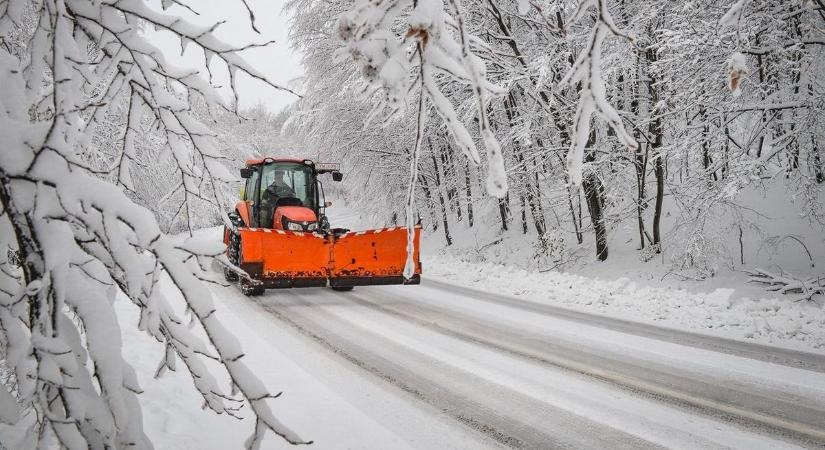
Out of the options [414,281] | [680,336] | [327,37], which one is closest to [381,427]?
[680,336]

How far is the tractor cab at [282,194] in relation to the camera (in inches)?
347

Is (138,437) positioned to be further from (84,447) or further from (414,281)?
(414,281)

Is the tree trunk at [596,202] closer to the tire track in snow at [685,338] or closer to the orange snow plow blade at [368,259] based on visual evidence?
the tire track in snow at [685,338]

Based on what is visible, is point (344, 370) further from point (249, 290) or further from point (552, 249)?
point (552, 249)

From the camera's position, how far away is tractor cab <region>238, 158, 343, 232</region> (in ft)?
28.9

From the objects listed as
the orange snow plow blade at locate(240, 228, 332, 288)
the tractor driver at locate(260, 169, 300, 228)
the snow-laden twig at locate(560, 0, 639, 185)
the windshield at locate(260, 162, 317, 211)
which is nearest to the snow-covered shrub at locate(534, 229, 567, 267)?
the windshield at locate(260, 162, 317, 211)

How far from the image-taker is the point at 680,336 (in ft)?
17.5

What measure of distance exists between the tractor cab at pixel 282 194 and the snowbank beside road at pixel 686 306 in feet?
11.6

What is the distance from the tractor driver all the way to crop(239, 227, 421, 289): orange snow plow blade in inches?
74.1

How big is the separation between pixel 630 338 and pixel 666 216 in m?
8.17

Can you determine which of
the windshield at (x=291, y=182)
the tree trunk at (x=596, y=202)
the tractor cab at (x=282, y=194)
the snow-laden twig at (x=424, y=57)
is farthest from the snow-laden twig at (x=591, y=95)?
the tree trunk at (x=596, y=202)

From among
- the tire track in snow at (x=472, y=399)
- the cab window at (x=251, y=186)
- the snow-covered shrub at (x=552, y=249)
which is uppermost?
the cab window at (x=251, y=186)

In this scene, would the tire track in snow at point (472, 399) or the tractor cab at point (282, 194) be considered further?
the tractor cab at point (282, 194)

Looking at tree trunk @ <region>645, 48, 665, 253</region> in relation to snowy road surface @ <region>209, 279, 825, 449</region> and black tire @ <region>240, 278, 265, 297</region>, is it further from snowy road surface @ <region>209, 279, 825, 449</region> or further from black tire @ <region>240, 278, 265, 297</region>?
black tire @ <region>240, 278, 265, 297</region>
